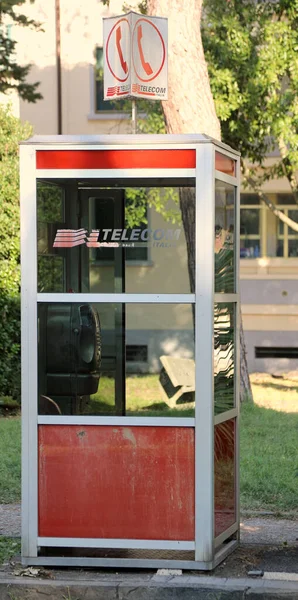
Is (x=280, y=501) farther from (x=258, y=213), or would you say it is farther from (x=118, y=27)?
(x=258, y=213)

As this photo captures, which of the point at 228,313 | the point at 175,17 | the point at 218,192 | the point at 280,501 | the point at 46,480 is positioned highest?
the point at 175,17

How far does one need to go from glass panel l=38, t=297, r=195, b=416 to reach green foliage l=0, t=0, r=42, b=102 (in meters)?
16.3

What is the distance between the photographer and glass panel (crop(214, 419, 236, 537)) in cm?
571

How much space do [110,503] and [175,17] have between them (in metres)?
8.13

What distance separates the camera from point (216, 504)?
5.73 m

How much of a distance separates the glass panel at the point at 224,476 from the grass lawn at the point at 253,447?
1.02 feet

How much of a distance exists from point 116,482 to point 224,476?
2.05 ft

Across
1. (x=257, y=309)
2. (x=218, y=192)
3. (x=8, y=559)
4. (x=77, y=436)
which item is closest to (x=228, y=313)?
(x=218, y=192)

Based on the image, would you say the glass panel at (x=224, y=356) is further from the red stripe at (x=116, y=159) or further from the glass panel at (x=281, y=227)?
the glass panel at (x=281, y=227)

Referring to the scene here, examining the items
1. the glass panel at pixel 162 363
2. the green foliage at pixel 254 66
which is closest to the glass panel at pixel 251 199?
the green foliage at pixel 254 66

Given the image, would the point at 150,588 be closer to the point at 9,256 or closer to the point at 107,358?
the point at 107,358

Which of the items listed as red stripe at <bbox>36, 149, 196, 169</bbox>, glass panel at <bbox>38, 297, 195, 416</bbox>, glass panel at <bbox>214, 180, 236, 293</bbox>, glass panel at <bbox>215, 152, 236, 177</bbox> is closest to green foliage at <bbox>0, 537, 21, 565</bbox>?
glass panel at <bbox>38, 297, 195, 416</bbox>

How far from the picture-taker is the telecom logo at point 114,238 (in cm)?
571

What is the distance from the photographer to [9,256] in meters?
14.8
